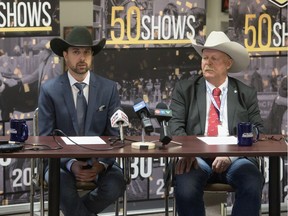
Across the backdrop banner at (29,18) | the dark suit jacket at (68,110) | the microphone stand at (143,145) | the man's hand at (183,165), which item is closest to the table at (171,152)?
the microphone stand at (143,145)

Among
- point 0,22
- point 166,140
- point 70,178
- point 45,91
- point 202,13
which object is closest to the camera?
point 166,140

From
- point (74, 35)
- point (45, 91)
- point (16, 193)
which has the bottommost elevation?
point (16, 193)

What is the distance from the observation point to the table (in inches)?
138

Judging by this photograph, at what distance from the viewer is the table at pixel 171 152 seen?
3.51 m

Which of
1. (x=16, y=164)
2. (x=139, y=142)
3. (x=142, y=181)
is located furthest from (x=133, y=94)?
(x=139, y=142)

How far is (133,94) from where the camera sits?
17.0 feet

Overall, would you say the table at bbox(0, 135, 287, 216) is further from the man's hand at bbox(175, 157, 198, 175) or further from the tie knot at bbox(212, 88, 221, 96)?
the tie knot at bbox(212, 88, 221, 96)

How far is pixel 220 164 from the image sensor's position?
4145 mm

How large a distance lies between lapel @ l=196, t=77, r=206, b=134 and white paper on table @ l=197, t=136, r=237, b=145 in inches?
11.5

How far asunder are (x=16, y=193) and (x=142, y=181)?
40.4 inches

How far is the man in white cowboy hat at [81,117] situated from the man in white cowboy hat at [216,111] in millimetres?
441

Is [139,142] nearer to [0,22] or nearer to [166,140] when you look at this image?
[166,140]

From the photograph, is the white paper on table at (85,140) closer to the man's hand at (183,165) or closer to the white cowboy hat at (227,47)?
the man's hand at (183,165)

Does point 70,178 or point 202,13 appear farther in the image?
point 202,13
